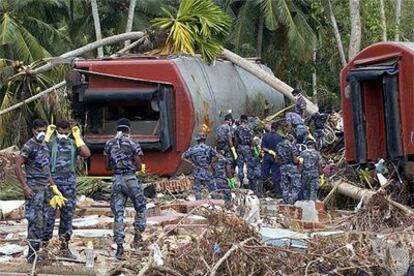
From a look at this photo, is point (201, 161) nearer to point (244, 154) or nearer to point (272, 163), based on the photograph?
point (272, 163)

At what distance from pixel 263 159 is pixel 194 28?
4605mm

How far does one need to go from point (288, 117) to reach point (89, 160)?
397 centimetres

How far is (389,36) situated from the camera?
28.4 metres

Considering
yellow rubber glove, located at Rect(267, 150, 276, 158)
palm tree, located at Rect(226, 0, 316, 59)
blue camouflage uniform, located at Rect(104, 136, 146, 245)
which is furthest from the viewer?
palm tree, located at Rect(226, 0, 316, 59)

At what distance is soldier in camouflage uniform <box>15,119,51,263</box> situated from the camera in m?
10.5

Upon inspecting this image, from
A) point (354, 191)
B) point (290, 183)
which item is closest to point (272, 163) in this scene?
point (290, 183)

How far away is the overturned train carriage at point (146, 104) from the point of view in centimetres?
1722

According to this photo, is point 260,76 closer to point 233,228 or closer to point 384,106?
point 384,106

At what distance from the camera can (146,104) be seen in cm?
1758

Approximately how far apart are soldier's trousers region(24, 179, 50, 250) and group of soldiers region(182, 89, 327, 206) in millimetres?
3555

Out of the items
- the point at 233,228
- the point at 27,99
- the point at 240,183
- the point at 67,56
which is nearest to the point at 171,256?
the point at 233,228

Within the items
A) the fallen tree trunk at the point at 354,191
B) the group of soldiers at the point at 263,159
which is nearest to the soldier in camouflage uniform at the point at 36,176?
the group of soldiers at the point at 263,159

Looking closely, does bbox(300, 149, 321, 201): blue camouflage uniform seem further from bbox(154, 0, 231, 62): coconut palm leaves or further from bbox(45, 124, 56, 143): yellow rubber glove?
bbox(154, 0, 231, 62): coconut palm leaves

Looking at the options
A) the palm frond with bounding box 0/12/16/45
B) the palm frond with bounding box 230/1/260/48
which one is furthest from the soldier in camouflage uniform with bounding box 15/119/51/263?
the palm frond with bounding box 230/1/260/48
